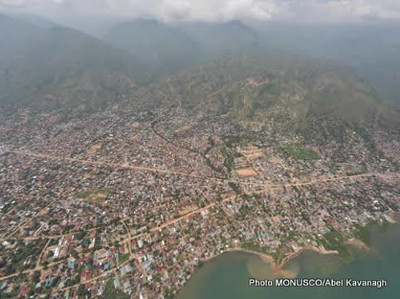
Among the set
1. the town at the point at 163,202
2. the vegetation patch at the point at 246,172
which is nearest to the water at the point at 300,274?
the town at the point at 163,202

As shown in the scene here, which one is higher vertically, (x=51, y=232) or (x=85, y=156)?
(x=51, y=232)

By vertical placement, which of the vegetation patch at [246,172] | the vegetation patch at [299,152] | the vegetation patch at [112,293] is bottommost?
the vegetation patch at [299,152]

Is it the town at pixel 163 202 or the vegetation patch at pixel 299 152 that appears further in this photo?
the vegetation patch at pixel 299 152

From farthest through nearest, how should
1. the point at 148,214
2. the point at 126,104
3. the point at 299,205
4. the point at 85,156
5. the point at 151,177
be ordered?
the point at 126,104, the point at 85,156, the point at 151,177, the point at 299,205, the point at 148,214

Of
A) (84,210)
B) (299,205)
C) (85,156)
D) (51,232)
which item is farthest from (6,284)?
(299,205)

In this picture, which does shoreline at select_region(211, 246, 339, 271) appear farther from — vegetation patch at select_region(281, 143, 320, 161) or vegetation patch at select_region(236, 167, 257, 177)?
vegetation patch at select_region(281, 143, 320, 161)

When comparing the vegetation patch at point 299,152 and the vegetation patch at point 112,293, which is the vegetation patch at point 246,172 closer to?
the vegetation patch at point 299,152

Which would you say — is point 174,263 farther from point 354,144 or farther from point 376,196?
point 354,144

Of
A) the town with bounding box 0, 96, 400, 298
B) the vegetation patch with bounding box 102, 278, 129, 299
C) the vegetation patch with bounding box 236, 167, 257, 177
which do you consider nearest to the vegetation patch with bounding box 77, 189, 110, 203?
the town with bounding box 0, 96, 400, 298
